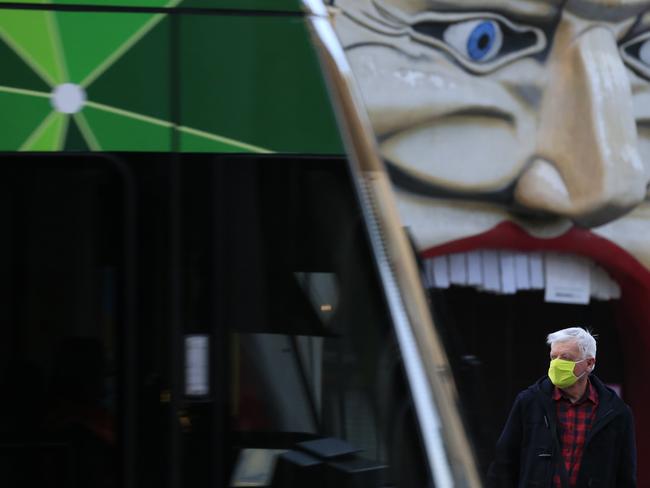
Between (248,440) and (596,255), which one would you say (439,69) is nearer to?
(596,255)

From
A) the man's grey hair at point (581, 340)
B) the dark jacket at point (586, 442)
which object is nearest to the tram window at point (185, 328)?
the dark jacket at point (586, 442)

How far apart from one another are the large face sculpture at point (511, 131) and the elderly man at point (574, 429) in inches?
159

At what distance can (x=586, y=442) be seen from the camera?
4613mm

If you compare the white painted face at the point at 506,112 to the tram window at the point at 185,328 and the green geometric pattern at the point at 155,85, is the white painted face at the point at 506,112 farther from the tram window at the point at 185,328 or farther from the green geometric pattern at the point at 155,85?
the tram window at the point at 185,328

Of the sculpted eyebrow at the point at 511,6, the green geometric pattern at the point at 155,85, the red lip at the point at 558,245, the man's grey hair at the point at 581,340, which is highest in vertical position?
the sculpted eyebrow at the point at 511,6

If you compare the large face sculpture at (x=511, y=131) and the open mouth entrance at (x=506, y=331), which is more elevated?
the large face sculpture at (x=511, y=131)

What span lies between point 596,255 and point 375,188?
592cm

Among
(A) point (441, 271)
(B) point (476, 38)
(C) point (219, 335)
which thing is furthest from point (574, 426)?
(B) point (476, 38)

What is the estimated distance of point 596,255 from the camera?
9023mm

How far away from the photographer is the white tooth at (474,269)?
896cm

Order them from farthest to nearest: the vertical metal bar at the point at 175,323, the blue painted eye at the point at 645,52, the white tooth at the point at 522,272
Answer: the blue painted eye at the point at 645,52, the white tooth at the point at 522,272, the vertical metal bar at the point at 175,323

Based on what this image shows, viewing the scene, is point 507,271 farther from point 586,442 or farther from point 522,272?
point 586,442

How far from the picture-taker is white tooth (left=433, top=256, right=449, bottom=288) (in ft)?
29.2

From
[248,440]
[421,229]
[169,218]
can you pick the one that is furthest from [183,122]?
[421,229]
